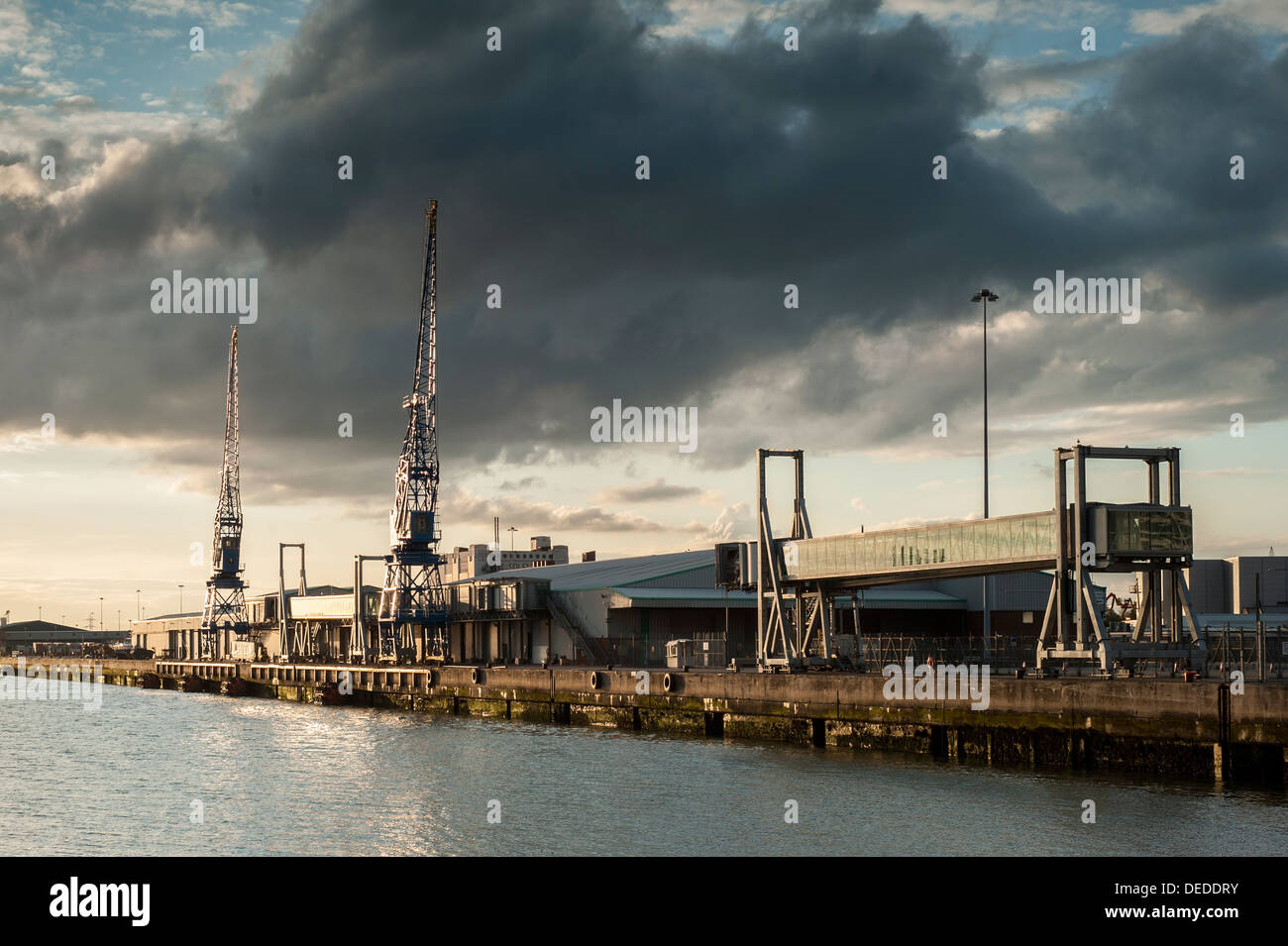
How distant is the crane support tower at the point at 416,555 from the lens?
11769 centimetres

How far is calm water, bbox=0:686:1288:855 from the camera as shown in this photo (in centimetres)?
3262

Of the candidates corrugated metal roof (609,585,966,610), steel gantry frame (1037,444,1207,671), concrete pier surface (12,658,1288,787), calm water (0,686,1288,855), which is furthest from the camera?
corrugated metal roof (609,585,966,610)

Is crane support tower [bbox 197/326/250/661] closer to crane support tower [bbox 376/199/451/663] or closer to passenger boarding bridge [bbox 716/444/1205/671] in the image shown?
crane support tower [bbox 376/199/451/663]

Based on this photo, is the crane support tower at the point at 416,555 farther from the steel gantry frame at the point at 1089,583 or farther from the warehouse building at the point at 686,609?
the steel gantry frame at the point at 1089,583

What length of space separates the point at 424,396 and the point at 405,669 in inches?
1165

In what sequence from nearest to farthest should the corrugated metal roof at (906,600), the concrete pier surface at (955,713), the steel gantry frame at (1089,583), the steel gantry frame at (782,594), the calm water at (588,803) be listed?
1. the calm water at (588,803)
2. the concrete pier surface at (955,713)
3. the steel gantry frame at (1089,583)
4. the steel gantry frame at (782,594)
5. the corrugated metal roof at (906,600)

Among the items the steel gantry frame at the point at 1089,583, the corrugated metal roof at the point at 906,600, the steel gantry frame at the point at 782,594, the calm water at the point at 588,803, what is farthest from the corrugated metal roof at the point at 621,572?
the steel gantry frame at the point at 1089,583

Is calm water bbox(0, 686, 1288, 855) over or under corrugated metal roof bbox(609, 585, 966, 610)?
under

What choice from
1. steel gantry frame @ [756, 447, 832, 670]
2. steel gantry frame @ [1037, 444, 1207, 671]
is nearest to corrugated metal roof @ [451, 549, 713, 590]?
steel gantry frame @ [756, 447, 832, 670]

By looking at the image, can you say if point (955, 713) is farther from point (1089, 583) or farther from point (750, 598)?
point (750, 598)

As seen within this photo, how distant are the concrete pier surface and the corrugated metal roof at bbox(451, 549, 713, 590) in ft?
44.5

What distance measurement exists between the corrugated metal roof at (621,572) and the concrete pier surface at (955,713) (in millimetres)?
13561

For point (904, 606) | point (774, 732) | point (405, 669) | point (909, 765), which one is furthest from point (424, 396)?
point (909, 765)
